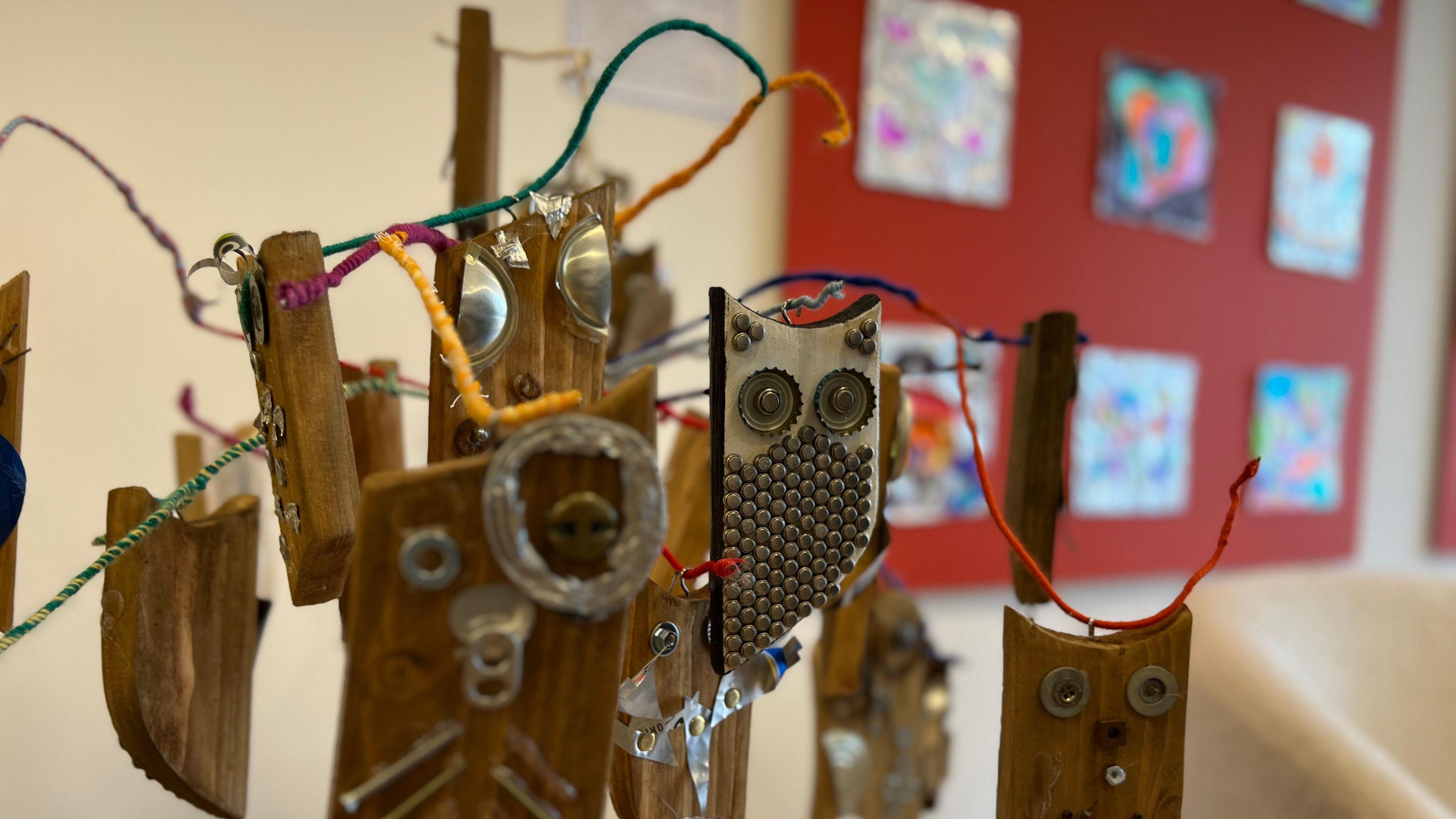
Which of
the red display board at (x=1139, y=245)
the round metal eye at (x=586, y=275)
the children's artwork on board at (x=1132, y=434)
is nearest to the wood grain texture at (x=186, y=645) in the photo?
the round metal eye at (x=586, y=275)

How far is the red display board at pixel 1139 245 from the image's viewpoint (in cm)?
121

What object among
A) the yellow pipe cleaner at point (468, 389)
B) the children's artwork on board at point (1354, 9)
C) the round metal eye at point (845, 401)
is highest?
the children's artwork on board at point (1354, 9)

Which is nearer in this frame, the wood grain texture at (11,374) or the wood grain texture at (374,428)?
the wood grain texture at (11,374)

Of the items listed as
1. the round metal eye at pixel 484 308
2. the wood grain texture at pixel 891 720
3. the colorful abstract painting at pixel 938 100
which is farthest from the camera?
the colorful abstract painting at pixel 938 100

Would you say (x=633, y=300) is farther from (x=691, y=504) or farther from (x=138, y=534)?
(x=138, y=534)

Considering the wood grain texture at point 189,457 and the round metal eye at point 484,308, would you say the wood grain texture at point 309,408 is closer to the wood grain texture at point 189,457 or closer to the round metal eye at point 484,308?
the round metal eye at point 484,308

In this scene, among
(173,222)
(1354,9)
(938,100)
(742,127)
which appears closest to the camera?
(742,127)

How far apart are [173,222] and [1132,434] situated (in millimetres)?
1365

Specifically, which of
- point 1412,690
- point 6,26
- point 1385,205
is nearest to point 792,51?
point 6,26

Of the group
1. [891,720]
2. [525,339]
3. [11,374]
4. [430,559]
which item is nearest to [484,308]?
[525,339]

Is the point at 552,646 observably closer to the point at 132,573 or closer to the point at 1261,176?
→ the point at 132,573

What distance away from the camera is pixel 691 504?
614mm

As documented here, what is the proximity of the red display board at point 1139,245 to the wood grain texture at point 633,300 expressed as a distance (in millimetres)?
490

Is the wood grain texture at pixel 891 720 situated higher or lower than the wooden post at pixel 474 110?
lower
